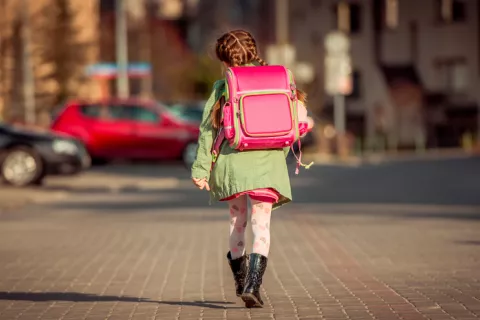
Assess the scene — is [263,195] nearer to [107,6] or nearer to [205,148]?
[205,148]

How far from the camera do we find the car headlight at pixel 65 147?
27.6 meters

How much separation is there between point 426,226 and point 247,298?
25.5 feet

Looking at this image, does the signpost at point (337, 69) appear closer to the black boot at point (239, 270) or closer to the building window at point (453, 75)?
the building window at point (453, 75)

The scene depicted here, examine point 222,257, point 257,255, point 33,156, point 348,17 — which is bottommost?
point 222,257

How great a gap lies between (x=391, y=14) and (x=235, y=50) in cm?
5752

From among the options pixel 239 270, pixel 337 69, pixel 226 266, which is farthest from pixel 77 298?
pixel 337 69

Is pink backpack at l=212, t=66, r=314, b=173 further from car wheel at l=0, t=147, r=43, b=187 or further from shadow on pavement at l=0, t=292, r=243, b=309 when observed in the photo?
car wheel at l=0, t=147, r=43, b=187

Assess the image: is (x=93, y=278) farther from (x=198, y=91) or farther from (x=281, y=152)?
(x=198, y=91)

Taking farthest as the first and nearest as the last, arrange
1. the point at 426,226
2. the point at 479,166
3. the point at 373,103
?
the point at 373,103 → the point at 479,166 → the point at 426,226

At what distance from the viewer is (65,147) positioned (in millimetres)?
27797

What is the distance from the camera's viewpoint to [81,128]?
3697 centimetres

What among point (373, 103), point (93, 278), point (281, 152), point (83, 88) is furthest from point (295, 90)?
point (83, 88)

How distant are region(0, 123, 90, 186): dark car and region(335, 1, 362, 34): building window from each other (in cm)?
4034

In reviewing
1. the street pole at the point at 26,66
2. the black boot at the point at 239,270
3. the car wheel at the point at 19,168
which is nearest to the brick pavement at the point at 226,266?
the black boot at the point at 239,270
